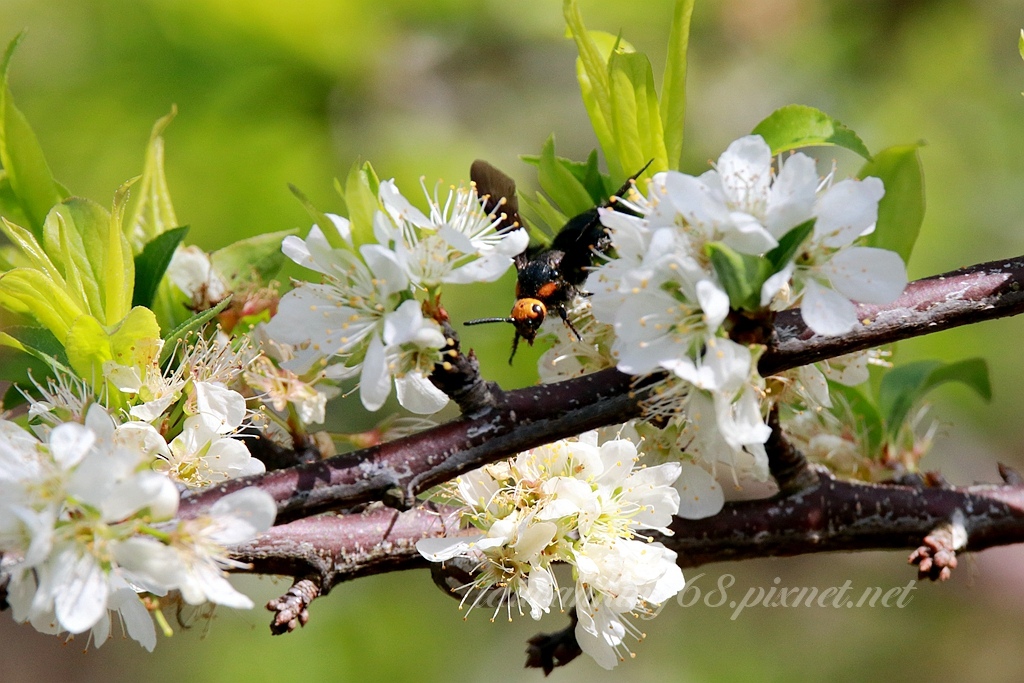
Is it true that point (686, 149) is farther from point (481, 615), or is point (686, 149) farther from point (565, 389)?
point (565, 389)

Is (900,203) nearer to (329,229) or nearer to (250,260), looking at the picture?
(329,229)

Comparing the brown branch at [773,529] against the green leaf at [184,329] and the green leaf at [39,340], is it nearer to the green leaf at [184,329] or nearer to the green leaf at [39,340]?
the green leaf at [184,329]

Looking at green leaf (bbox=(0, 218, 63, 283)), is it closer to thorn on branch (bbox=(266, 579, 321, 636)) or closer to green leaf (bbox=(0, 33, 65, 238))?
green leaf (bbox=(0, 33, 65, 238))

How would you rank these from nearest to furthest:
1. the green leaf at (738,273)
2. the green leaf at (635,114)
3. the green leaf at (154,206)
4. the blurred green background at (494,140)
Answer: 1. the green leaf at (738,273)
2. the green leaf at (635,114)
3. the green leaf at (154,206)
4. the blurred green background at (494,140)

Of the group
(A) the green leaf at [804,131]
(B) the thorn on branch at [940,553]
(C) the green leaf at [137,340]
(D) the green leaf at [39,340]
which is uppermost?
(A) the green leaf at [804,131]

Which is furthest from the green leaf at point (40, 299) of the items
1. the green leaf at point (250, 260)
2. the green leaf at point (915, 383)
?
the green leaf at point (915, 383)

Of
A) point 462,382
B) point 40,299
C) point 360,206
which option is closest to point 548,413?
point 462,382

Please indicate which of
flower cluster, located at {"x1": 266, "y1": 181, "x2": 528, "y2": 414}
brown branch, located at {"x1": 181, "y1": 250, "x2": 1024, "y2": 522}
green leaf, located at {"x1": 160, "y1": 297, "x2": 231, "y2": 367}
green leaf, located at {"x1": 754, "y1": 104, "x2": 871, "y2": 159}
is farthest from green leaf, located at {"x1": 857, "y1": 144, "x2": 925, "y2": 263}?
green leaf, located at {"x1": 160, "y1": 297, "x2": 231, "y2": 367}

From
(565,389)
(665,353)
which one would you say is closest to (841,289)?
(665,353)
